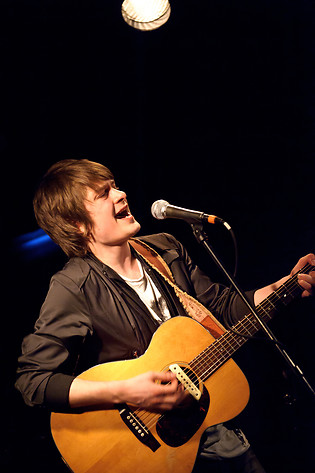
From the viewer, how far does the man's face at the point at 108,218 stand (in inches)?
78.7

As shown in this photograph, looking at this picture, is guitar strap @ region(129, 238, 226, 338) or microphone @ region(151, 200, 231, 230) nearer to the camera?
microphone @ region(151, 200, 231, 230)

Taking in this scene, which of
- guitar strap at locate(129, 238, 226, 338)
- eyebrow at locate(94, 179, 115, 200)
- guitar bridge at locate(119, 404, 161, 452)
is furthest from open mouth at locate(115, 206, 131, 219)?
guitar bridge at locate(119, 404, 161, 452)

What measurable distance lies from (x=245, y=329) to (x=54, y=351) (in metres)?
1.04

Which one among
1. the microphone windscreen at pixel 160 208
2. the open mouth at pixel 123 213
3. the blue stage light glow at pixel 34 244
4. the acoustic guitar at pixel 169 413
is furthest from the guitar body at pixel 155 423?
the blue stage light glow at pixel 34 244

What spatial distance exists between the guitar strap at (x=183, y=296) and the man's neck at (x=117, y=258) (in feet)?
0.48

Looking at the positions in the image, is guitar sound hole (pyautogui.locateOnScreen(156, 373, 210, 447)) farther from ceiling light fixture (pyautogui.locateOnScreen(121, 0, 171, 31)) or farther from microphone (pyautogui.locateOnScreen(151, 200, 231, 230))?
ceiling light fixture (pyautogui.locateOnScreen(121, 0, 171, 31))

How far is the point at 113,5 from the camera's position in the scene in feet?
9.13

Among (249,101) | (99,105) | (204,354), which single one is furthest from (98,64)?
(204,354)

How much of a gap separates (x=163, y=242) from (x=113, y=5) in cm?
207

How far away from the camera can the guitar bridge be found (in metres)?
1.62

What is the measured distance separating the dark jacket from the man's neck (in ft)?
0.22

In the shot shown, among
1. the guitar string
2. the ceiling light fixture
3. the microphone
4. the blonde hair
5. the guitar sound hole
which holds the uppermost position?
the ceiling light fixture

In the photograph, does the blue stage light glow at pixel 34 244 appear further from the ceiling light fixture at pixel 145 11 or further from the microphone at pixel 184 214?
the ceiling light fixture at pixel 145 11

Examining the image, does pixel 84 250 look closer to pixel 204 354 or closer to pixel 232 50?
pixel 204 354
